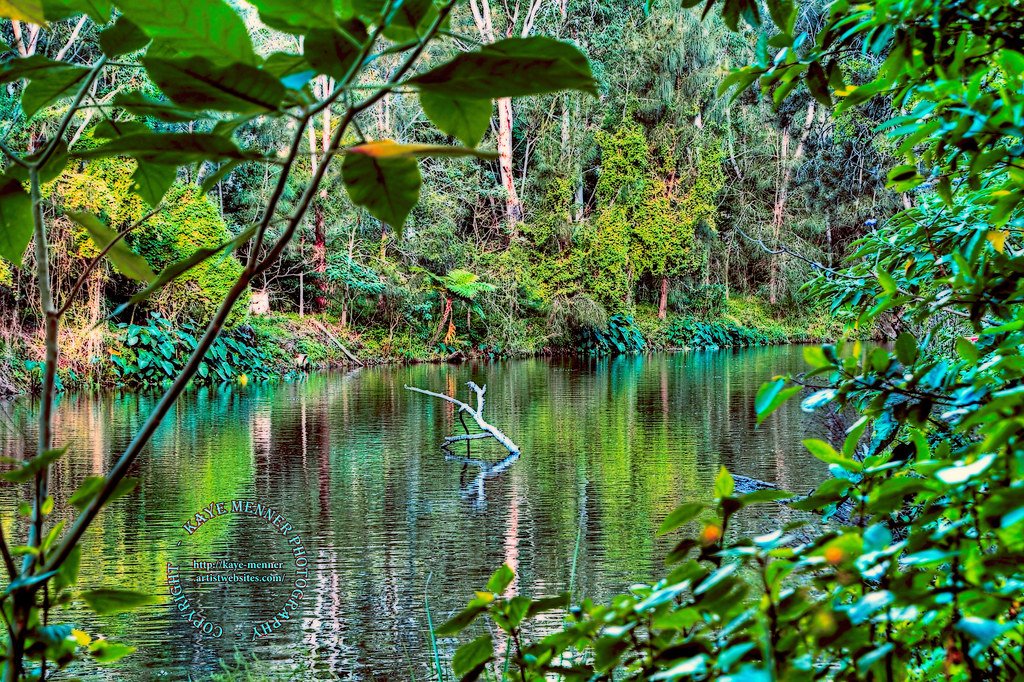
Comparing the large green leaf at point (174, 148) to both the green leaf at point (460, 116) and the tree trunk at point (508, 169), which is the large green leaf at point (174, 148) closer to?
the green leaf at point (460, 116)

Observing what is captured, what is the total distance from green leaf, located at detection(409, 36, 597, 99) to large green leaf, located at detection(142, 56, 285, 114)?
0.24 ft

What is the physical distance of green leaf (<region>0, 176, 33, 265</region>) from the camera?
2.06ft

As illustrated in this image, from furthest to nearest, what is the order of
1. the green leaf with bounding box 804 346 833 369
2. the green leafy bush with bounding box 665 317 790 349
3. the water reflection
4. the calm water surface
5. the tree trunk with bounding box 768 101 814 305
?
the tree trunk with bounding box 768 101 814 305 → the green leafy bush with bounding box 665 317 790 349 → the water reflection → the calm water surface → the green leaf with bounding box 804 346 833 369

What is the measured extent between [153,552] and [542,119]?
1964 cm

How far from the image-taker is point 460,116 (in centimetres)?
55

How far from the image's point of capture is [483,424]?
8.86 meters

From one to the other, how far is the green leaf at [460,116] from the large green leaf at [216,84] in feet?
0.36

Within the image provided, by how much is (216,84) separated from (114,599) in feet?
1.11

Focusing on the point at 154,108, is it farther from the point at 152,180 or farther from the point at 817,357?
the point at 817,357

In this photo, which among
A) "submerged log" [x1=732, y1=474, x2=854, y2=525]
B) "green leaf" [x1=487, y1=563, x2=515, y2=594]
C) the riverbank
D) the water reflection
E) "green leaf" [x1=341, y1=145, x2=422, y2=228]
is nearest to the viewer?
"green leaf" [x1=341, y1=145, x2=422, y2=228]

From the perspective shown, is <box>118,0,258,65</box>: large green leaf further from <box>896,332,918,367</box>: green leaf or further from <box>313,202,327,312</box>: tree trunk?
<box>313,202,327,312</box>: tree trunk

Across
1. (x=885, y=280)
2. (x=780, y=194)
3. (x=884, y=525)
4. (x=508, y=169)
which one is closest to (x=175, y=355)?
(x=508, y=169)

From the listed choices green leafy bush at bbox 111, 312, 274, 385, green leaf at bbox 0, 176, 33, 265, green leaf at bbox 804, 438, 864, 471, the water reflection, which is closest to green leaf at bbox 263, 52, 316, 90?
green leaf at bbox 0, 176, 33, 265

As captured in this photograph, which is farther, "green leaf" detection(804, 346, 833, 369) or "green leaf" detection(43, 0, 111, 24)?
"green leaf" detection(804, 346, 833, 369)
